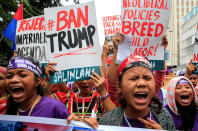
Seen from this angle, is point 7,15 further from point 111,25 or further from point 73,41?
point 73,41

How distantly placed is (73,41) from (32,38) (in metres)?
1.88

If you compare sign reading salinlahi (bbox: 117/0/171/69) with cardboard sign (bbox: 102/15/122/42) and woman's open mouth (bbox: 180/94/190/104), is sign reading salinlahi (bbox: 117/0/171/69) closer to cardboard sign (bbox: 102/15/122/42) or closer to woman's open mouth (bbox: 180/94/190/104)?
woman's open mouth (bbox: 180/94/190/104)

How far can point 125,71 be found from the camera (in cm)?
209

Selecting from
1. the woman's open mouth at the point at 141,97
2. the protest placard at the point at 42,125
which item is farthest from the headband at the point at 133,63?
the protest placard at the point at 42,125

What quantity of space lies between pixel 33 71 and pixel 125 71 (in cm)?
102

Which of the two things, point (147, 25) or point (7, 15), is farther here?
point (7, 15)

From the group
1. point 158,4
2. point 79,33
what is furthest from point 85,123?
point 158,4

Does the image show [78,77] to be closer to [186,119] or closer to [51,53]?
[51,53]

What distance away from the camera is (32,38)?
4.54 meters

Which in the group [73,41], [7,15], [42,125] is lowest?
[42,125]

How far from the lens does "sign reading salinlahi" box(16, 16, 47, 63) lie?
14.4ft

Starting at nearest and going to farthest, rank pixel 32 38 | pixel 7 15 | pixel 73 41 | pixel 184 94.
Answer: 1. pixel 73 41
2. pixel 184 94
3. pixel 32 38
4. pixel 7 15

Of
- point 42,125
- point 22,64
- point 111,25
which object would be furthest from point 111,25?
point 42,125

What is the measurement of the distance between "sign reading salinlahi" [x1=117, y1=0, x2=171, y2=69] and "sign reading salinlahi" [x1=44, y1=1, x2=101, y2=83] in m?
0.74
